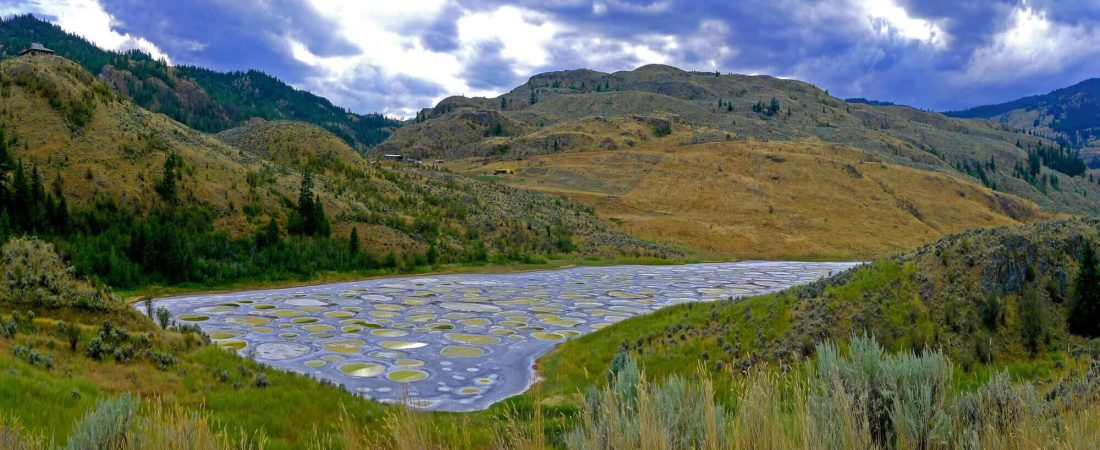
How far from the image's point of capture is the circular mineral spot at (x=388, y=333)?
20.0 m

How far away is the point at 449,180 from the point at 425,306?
40.9 m

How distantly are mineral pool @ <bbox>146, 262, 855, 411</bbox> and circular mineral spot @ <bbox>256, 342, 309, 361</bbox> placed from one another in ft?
0.09

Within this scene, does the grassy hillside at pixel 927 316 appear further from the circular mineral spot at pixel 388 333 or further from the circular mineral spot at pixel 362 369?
the circular mineral spot at pixel 388 333

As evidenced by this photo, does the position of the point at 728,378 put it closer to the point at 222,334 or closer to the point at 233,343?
the point at 233,343

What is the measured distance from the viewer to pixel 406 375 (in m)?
15.5

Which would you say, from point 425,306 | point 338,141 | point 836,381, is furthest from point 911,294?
point 338,141

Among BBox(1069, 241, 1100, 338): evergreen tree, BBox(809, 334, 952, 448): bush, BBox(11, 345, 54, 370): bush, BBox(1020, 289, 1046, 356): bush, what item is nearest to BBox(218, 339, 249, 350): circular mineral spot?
BBox(11, 345, 54, 370): bush

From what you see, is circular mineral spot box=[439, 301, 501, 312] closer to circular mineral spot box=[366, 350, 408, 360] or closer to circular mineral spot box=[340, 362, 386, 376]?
circular mineral spot box=[366, 350, 408, 360]

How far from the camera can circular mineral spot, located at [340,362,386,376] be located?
50.6ft

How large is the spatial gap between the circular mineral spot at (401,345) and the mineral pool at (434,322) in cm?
3

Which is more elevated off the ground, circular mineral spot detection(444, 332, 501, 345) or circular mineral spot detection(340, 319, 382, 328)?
circular mineral spot detection(340, 319, 382, 328)

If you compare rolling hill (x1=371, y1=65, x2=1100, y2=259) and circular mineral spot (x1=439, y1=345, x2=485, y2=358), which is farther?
rolling hill (x1=371, y1=65, x2=1100, y2=259)

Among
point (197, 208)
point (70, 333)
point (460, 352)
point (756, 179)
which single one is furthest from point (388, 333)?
point (756, 179)

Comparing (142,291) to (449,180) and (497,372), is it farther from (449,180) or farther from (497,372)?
(449,180)
